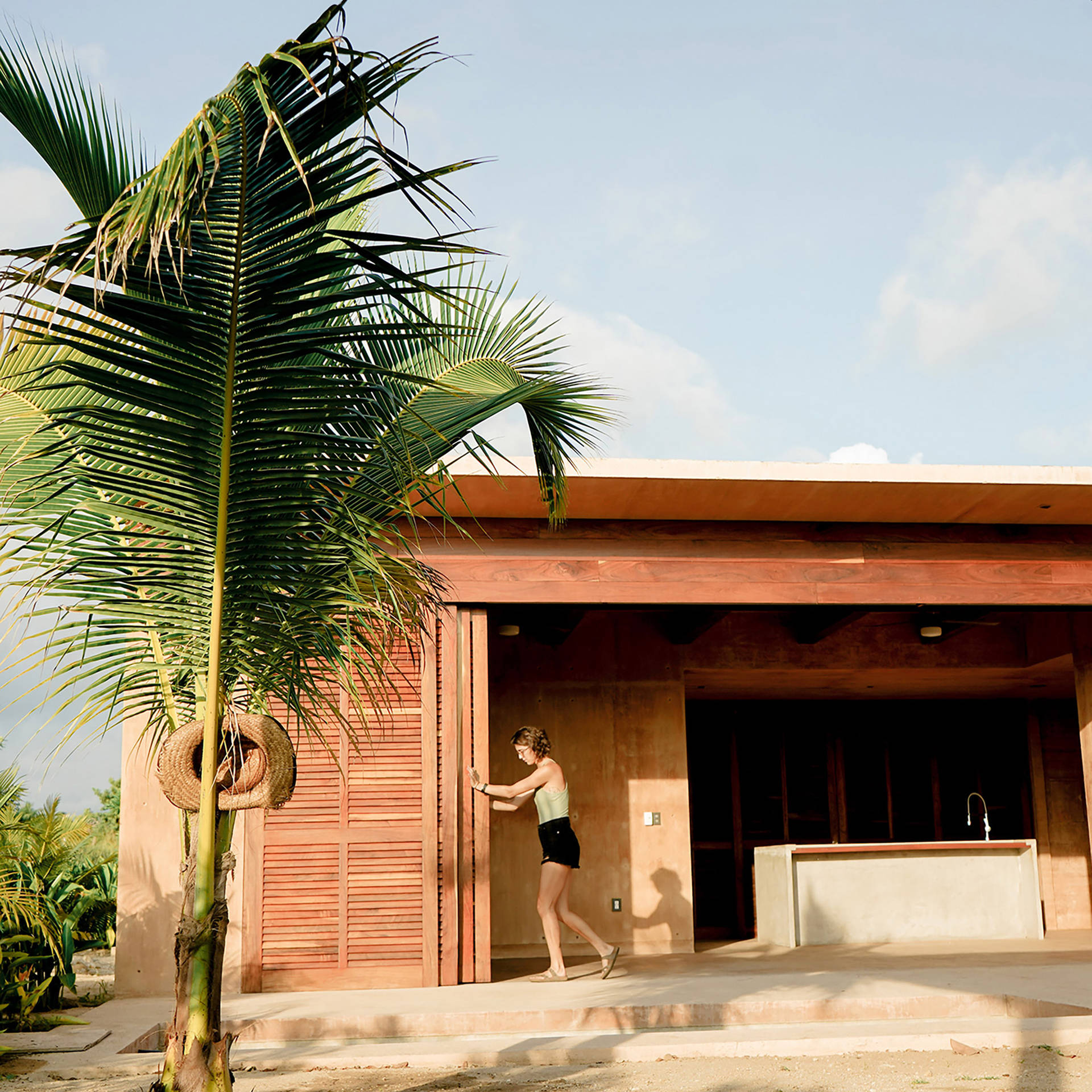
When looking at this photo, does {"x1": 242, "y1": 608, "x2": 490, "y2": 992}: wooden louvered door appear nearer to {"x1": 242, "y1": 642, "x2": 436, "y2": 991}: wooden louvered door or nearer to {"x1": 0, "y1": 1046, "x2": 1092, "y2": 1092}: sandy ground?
{"x1": 242, "y1": 642, "x2": 436, "y2": 991}: wooden louvered door

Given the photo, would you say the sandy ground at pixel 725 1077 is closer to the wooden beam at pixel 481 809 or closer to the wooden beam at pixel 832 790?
the wooden beam at pixel 481 809

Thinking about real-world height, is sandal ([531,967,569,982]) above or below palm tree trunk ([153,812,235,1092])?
below

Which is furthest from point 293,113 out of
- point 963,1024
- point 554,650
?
point 554,650

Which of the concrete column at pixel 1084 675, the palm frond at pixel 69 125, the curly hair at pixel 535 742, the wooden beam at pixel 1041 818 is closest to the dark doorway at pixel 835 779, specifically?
the wooden beam at pixel 1041 818

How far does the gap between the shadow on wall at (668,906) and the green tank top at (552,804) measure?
10.5 feet

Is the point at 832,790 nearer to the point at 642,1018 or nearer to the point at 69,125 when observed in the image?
the point at 642,1018

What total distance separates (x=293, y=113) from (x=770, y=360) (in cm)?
1556

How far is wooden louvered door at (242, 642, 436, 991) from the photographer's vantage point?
7.21 m

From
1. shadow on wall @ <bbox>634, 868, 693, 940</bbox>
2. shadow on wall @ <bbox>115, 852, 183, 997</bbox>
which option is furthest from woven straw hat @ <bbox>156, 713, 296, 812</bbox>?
shadow on wall @ <bbox>634, 868, 693, 940</bbox>

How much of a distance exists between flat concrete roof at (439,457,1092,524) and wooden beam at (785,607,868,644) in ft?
5.71

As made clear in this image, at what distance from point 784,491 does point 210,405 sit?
4.97 meters

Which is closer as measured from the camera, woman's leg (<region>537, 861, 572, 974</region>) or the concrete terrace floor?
the concrete terrace floor

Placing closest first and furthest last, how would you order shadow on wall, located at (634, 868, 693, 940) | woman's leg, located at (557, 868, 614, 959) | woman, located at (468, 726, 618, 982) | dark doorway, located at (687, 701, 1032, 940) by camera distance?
woman's leg, located at (557, 868, 614, 959) < woman, located at (468, 726, 618, 982) < shadow on wall, located at (634, 868, 693, 940) < dark doorway, located at (687, 701, 1032, 940)

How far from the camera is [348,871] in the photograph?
24.1 ft
